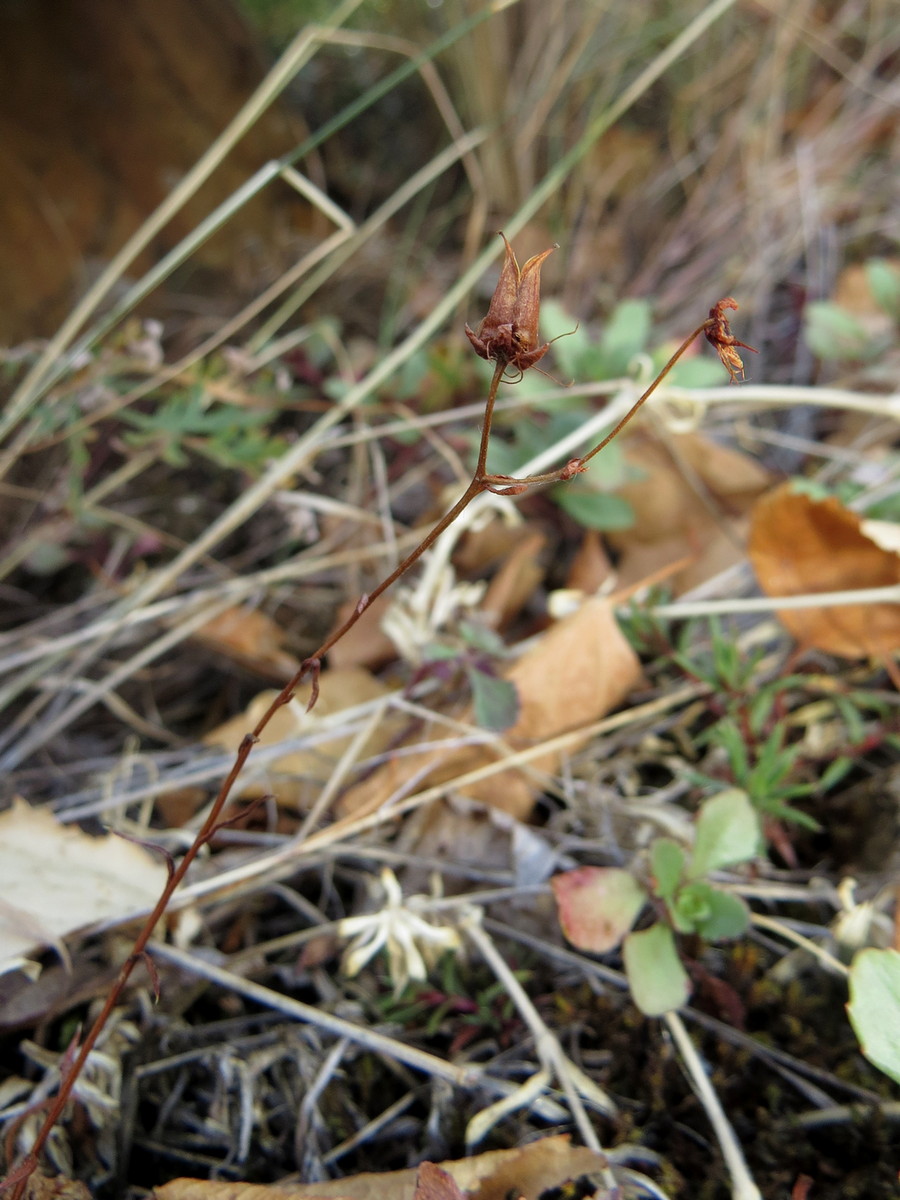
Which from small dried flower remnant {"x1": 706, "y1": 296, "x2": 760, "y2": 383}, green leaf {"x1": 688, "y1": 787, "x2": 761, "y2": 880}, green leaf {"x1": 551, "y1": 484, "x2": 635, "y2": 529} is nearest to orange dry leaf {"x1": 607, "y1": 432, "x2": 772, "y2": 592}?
green leaf {"x1": 551, "y1": 484, "x2": 635, "y2": 529}

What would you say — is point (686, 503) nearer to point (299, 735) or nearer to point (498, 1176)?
point (299, 735)

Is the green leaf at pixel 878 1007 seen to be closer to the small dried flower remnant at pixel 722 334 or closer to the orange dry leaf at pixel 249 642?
the small dried flower remnant at pixel 722 334

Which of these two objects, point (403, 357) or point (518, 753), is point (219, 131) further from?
point (518, 753)

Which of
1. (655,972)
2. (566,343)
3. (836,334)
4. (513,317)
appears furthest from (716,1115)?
(836,334)

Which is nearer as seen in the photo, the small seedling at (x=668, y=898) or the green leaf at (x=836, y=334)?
the small seedling at (x=668, y=898)

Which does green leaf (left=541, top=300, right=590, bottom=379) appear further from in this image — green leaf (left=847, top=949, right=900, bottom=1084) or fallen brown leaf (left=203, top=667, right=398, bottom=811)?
green leaf (left=847, top=949, right=900, bottom=1084)

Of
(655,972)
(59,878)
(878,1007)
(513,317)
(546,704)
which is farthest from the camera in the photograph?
(546,704)

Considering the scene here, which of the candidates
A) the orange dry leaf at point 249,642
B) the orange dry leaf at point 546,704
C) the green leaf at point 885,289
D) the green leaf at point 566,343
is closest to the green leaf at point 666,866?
the orange dry leaf at point 546,704
